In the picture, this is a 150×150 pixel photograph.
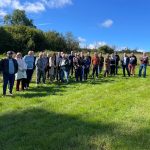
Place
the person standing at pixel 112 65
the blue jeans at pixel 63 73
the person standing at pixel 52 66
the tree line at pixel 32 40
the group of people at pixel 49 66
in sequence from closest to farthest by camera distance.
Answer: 1. the group of people at pixel 49 66
2. the blue jeans at pixel 63 73
3. the person standing at pixel 52 66
4. the person standing at pixel 112 65
5. the tree line at pixel 32 40

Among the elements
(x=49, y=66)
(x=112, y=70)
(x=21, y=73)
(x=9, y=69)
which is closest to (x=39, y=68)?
(x=49, y=66)

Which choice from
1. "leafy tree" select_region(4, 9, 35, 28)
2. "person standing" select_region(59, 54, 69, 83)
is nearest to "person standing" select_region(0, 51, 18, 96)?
"person standing" select_region(59, 54, 69, 83)

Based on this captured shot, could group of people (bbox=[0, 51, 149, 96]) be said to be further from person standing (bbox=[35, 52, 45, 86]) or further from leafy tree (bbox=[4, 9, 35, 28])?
leafy tree (bbox=[4, 9, 35, 28])

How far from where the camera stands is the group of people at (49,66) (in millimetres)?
18625

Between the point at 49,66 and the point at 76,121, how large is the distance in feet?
44.1

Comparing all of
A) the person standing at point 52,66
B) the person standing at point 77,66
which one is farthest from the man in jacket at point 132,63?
the person standing at point 52,66

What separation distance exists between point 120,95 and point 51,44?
53.2 m

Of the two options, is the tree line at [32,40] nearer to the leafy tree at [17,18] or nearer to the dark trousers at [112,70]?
the dark trousers at [112,70]

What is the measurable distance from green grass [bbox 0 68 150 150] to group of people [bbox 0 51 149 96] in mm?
1557

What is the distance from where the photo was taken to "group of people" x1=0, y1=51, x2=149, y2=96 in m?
18.6

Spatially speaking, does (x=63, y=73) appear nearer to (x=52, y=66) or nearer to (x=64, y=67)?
(x=64, y=67)

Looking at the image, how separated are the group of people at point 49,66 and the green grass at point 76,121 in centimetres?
156

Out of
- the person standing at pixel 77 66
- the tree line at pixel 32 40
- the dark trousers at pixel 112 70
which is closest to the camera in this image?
the person standing at pixel 77 66

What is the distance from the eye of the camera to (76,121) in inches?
460
